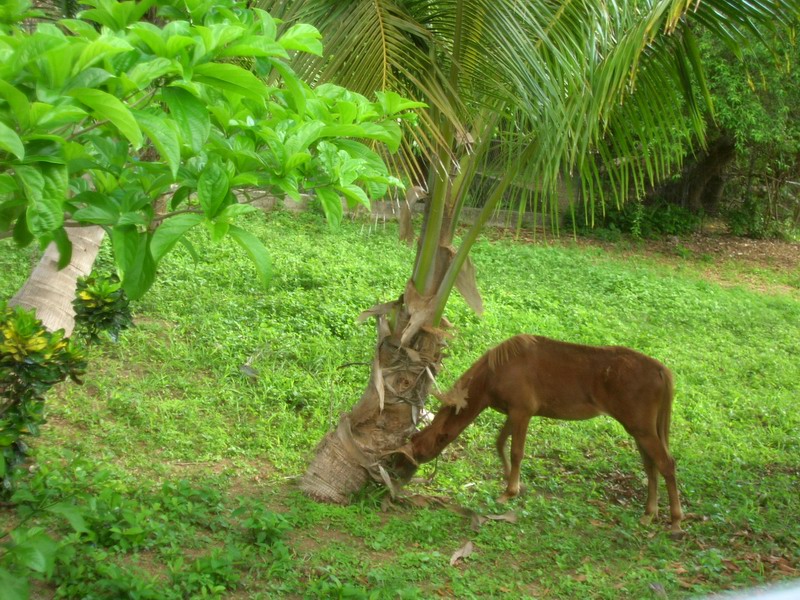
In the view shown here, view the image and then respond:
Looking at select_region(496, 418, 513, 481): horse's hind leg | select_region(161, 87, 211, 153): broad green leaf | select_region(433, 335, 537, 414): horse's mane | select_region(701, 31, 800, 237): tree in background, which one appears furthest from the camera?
select_region(701, 31, 800, 237): tree in background

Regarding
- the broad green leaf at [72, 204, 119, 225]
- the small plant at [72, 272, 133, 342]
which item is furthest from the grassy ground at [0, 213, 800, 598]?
the broad green leaf at [72, 204, 119, 225]

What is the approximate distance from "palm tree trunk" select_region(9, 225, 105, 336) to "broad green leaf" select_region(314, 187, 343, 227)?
4206 mm

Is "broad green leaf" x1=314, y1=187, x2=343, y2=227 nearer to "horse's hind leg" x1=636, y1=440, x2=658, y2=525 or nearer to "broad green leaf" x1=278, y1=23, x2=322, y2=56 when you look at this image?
"broad green leaf" x1=278, y1=23, x2=322, y2=56

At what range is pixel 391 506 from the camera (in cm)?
541

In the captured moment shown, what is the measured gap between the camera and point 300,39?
7.67 feet

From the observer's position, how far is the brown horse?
562 cm

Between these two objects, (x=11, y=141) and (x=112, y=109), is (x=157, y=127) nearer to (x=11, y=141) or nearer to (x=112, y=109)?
(x=112, y=109)

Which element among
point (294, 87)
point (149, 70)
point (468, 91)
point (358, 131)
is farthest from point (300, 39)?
point (468, 91)

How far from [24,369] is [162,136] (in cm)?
249

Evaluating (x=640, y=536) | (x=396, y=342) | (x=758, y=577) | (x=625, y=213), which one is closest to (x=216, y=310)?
(x=396, y=342)

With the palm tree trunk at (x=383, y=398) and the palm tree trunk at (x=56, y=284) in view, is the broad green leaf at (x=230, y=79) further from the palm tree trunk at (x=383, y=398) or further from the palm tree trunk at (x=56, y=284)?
the palm tree trunk at (x=56, y=284)

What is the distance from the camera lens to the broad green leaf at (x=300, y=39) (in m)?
2.28

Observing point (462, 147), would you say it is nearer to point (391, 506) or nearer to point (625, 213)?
point (391, 506)

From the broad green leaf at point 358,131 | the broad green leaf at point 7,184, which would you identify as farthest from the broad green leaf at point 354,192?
the broad green leaf at point 7,184
